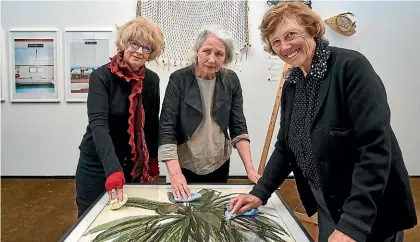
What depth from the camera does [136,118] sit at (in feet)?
5.32

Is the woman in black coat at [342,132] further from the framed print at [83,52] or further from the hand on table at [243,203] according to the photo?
the framed print at [83,52]

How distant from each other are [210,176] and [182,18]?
6.38 ft

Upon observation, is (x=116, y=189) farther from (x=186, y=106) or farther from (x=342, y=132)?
(x=342, y=132)

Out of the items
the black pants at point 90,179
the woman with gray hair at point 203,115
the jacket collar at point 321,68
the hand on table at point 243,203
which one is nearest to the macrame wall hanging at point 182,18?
the woman with gray hair at point 203,115

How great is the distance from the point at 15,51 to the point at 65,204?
1.72 m

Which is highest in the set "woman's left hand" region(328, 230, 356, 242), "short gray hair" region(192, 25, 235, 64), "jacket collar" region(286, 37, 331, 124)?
"short gray hair" region(192, 25, 235, 64)

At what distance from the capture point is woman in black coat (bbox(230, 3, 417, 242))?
0.89 meters

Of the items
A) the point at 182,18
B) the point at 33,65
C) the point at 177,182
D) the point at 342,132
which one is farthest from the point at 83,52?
the point at 342,132

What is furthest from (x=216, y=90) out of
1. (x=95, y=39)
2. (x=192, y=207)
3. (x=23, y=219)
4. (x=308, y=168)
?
(x=95, y=39)

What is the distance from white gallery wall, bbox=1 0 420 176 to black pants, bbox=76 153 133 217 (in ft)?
7.20

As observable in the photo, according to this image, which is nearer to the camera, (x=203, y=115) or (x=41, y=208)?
(x=203, y=115)

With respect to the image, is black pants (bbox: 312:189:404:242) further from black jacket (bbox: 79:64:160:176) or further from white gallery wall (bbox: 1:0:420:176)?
white gallery wall (bbox: 1:0:420:176)

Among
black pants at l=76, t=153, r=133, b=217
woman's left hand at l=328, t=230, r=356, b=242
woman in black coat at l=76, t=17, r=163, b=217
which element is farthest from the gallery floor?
woman's left hand at l=328, t=230, r=356, b=242

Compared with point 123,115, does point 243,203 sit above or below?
below
